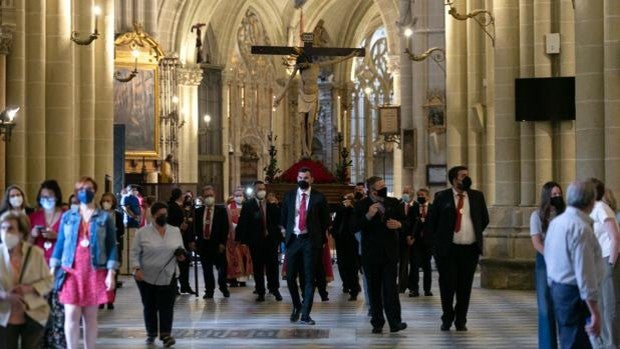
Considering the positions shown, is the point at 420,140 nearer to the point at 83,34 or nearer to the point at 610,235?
the point at 83,34

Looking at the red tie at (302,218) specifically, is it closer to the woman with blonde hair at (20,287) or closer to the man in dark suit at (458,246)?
the man in dark suit at (458,246)

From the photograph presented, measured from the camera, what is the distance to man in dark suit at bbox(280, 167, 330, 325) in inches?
656

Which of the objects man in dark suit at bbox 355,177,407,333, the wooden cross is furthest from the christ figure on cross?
man in dark suit at bbox 355,177,407,333

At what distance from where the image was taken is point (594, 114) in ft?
56.6

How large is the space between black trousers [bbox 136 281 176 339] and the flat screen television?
28.6 ft

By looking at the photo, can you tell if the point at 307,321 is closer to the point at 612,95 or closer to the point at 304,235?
the point at 304,235

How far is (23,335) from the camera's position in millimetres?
9898

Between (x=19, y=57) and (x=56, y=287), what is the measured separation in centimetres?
912

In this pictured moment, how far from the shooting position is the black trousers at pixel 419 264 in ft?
71.2

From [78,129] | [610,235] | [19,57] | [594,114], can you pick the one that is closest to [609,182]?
[594,114]

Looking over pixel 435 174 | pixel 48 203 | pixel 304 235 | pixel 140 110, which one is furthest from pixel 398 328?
pixel 140 110

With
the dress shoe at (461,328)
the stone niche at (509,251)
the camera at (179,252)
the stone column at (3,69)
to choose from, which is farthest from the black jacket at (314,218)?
the stone niche at (509,251)

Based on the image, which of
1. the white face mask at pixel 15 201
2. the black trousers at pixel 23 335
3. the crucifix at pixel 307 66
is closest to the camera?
the black trousers at pixel 23 335

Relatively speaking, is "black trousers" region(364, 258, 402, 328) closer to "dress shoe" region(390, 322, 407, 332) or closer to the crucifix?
"dress shoe" region(390, 322, 407, 332)
